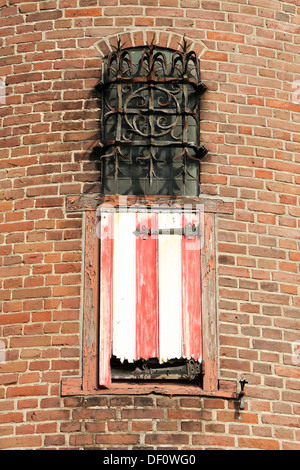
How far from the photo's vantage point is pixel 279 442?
286 inches

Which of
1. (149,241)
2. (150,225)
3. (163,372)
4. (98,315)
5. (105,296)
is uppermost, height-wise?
(150,225)

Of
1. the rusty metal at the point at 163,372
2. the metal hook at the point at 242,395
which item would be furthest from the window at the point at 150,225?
the metal hook at the point at 242,395

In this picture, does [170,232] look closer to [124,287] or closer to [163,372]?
[124,287]

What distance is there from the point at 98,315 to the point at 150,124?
1568 millimetres

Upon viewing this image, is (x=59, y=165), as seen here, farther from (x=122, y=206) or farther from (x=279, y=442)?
(x=279, y=442)

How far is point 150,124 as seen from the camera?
7.93 metres

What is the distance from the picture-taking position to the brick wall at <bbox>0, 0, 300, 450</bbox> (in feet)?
23.7

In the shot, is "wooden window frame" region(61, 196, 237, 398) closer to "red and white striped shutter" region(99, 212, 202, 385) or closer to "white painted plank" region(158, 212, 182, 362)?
"red and white striped shutter" region(99, 212, 202, 385)

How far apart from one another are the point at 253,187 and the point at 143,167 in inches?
34.4

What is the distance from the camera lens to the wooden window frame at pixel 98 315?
23.9 ft

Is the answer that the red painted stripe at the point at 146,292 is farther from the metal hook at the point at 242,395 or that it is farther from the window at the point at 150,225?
the metal hook at the point at 242,395

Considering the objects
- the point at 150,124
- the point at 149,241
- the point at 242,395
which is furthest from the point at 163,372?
the point at 150,124

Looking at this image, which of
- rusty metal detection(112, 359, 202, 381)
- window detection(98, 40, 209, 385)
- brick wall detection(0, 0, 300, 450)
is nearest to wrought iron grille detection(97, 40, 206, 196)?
window detection(98, 40, 209, 385)

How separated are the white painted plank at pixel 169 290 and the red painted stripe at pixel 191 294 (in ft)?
0.12
